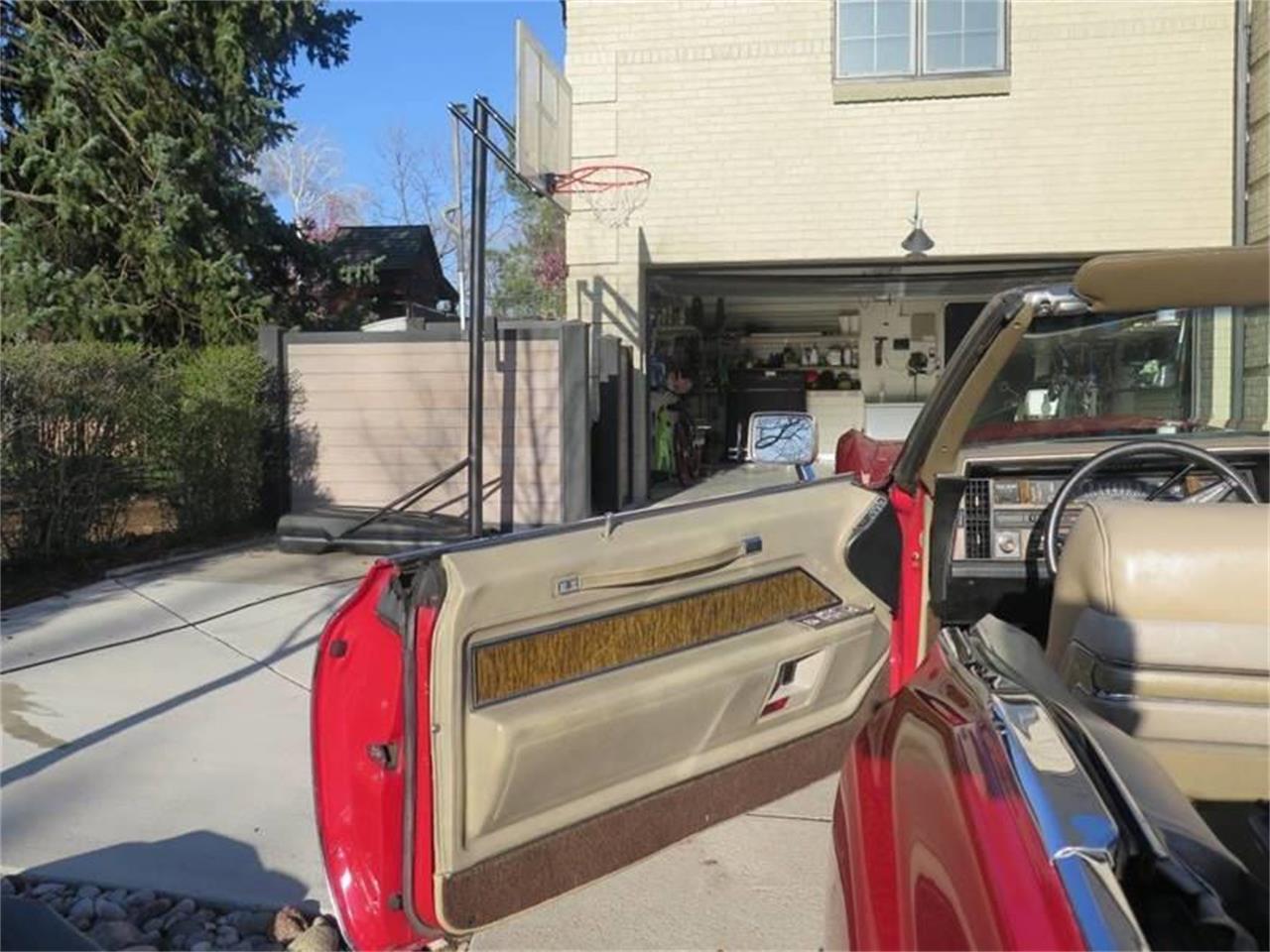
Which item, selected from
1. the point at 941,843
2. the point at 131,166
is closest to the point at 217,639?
the point at 941,843

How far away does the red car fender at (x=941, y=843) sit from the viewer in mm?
1184

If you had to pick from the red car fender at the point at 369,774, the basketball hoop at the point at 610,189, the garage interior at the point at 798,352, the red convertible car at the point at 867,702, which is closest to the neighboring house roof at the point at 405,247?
the garage interior at the point at 798,352

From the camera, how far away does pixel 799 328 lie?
723 inches

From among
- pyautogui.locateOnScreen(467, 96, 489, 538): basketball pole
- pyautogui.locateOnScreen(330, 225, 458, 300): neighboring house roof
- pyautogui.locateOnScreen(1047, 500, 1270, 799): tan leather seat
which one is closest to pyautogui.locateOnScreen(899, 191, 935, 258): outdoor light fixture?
pyautogui.locateOnScreen(467, 96, 489, 538): basketball pole

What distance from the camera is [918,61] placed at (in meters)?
10.9

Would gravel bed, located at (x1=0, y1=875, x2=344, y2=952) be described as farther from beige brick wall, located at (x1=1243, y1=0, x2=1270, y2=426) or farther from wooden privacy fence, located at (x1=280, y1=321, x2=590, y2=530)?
beige brick wall, located at (x1=1243, y1=0, x2=1270, y2=426)

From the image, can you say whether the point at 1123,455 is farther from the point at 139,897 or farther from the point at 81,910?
the point at 81,910

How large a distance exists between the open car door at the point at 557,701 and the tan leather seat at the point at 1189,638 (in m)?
0.94

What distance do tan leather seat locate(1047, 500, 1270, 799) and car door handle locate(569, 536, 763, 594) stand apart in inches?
36.0

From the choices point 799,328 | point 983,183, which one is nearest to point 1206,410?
point 983,183

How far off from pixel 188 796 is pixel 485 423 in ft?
20.9

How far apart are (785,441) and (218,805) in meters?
2.50

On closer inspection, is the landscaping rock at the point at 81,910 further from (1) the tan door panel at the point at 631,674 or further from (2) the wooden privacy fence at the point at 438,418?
(2) the wooden privacy fence at the point at 438,418

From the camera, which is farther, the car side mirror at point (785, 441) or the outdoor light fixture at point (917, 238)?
the outdoor light fixture at point (917, 238)
